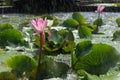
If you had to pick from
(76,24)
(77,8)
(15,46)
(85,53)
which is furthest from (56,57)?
(77,8)

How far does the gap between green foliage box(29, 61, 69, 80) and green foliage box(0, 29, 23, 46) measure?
0.81 metres

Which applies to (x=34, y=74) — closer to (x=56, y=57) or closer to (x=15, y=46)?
(x=56, y=57)

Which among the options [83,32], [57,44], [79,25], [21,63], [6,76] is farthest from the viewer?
[79,25]

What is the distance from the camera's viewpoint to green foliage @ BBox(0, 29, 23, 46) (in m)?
2.11

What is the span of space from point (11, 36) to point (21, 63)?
73 cm

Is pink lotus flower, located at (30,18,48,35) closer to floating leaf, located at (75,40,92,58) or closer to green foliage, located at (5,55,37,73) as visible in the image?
green foliage, located at (5,55,37,73)

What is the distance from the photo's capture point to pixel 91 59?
1452 mm

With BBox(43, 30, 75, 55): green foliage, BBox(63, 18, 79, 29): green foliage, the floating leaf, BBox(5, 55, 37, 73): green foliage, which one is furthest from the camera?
BBox(63, 18, 79, 29): green foliage

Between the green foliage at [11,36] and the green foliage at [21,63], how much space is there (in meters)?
0.71

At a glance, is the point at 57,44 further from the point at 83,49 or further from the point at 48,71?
the point at 48,71

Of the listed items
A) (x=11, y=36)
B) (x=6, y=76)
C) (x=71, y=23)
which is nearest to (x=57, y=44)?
(x=11, y=36)

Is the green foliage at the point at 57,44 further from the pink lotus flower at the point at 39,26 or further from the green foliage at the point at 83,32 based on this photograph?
the pink lotus flower at the point at 39,26

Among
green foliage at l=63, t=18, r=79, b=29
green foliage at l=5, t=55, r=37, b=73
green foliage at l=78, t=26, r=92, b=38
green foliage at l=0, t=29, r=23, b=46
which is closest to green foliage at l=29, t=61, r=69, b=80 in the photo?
green foliage at l=5, t=55, r=37, b=73

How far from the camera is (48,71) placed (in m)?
1.33
